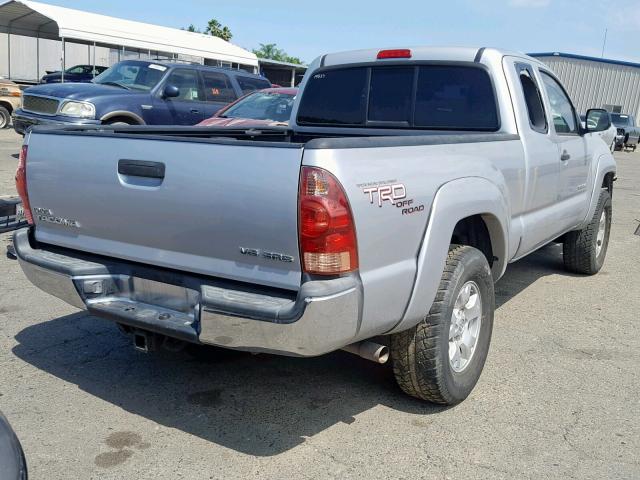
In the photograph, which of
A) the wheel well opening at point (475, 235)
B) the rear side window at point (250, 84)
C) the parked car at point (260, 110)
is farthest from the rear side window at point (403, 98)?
the rear side window at point (250, 84)

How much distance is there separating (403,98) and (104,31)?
21.8m

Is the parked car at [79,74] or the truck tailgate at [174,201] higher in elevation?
the truck tailgate at [174,201]

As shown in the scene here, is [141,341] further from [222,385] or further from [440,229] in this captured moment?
[440,229]

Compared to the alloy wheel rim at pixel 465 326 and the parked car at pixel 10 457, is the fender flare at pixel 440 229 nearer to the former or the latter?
the alloy wheel rim at pixel 465 326

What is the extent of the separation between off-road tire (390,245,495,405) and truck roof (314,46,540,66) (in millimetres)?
1630

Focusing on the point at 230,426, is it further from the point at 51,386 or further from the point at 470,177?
the point at 470,177

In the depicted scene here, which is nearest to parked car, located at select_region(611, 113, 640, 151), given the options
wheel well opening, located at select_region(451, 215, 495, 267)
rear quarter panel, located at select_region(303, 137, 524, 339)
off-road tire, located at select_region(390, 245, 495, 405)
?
wheel well opening, located at select_region(451, 215, 495, 267)

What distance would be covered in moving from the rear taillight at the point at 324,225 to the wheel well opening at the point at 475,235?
1.29 meters

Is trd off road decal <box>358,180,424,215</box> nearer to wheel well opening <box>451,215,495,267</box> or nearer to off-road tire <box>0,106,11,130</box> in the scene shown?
wheel well opening <box>451,215,495,267</box>

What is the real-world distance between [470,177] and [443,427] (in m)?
1.31

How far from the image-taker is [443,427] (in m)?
3.46

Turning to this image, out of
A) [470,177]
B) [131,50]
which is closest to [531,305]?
[470,177]

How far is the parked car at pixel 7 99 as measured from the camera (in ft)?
55.9

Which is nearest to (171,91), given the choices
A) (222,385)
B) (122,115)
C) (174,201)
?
(122,115)
